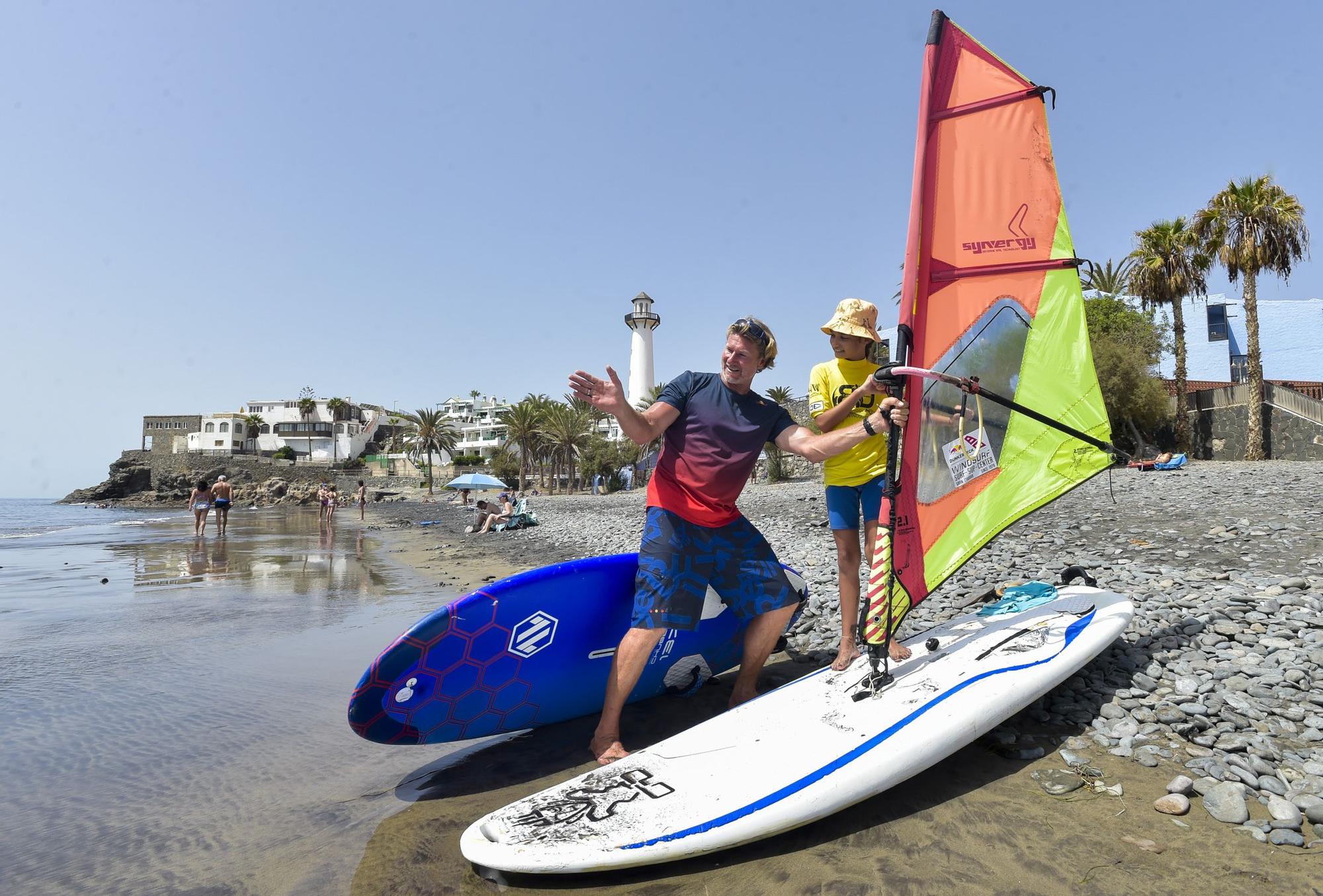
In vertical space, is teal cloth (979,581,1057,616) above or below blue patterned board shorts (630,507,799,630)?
below

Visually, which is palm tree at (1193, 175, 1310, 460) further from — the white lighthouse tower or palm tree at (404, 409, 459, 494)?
palm tree at (404, 409, 459, 494)

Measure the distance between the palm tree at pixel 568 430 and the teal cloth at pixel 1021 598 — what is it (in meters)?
49.4

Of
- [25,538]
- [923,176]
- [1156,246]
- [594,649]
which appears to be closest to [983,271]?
[923,176]

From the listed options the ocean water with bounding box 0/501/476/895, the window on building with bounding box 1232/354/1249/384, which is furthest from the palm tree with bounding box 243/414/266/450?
the window on building with bounding box 1232/354/1249/384

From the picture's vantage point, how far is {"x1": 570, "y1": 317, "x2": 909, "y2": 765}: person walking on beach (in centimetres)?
322

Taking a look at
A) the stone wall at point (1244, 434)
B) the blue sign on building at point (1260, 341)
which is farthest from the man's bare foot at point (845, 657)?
the blue sign on building at point (1260, 341)

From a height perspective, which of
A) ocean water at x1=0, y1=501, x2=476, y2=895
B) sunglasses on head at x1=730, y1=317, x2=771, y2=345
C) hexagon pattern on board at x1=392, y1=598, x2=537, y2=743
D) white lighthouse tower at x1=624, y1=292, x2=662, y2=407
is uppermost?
white lighthouse tower at x1=624, y1=292, x2=662, y2=407

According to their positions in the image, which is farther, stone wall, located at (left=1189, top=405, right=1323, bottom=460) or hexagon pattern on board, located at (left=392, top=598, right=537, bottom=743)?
stone wall, located at (left=1189, top=405, right=1323, bottom=460)

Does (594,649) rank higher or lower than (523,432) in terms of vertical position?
lower

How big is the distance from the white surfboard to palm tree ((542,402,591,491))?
50.4 m

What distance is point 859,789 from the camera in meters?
2.51

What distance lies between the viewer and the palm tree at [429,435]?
64.8m

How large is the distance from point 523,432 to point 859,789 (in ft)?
184

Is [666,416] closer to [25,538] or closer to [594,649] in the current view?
[594,649]
